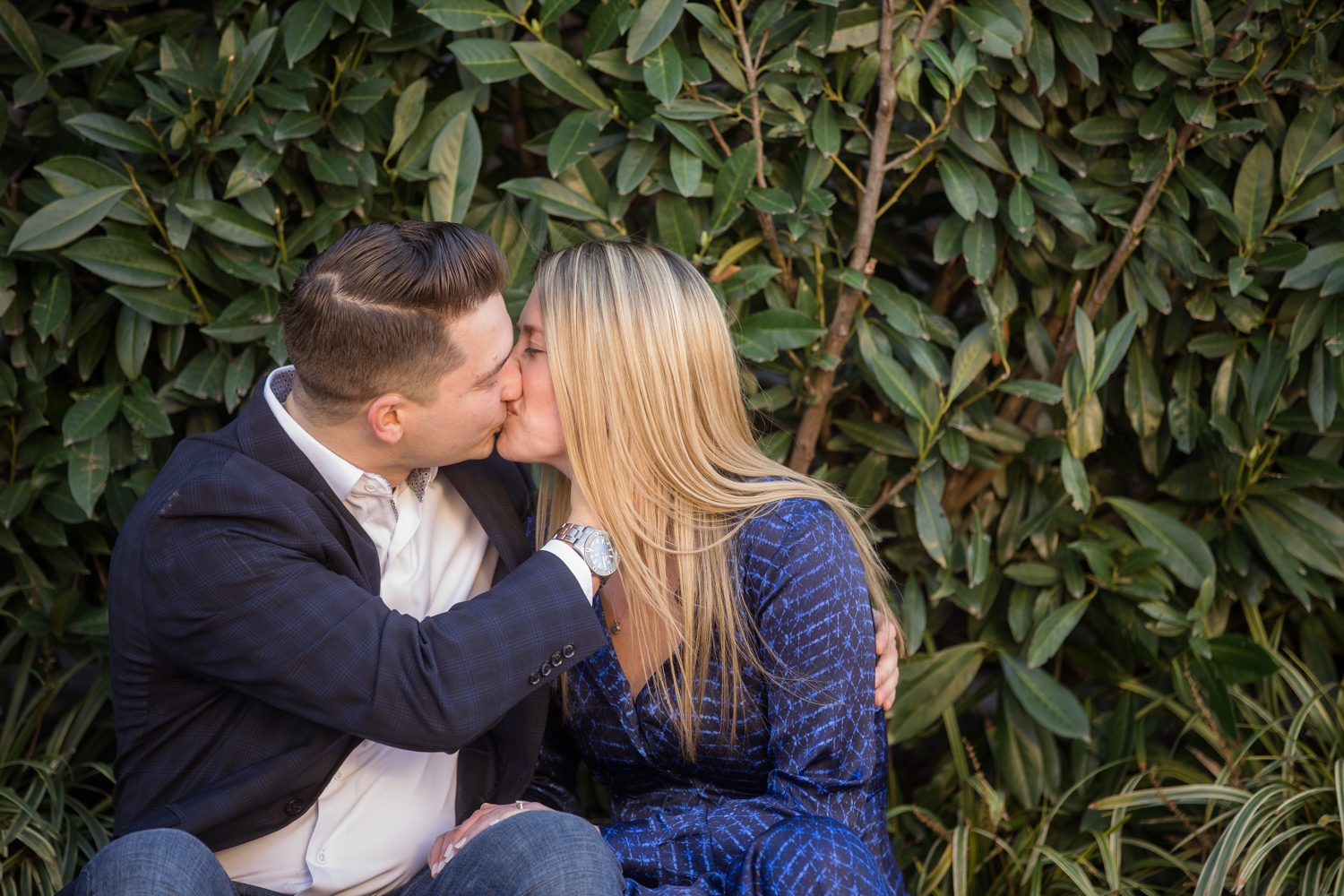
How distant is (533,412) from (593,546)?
0.30 m

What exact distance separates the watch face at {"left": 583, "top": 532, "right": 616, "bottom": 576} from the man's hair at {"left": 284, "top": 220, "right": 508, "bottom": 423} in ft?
1.19

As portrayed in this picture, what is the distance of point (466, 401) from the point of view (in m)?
1.81

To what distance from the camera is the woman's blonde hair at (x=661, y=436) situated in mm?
1880

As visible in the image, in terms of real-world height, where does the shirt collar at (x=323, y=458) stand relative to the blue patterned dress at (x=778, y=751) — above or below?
above

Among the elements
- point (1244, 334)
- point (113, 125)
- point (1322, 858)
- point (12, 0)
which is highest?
point (12, 0)

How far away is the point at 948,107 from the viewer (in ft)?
7.49

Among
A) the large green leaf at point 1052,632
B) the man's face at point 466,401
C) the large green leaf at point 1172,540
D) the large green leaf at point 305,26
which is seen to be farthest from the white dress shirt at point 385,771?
the large green leaf at point 1172,540

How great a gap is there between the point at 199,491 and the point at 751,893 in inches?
42.4

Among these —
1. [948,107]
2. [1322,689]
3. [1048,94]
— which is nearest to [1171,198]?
[1048,94]

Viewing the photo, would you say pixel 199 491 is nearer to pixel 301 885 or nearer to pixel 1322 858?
pixel 301 885

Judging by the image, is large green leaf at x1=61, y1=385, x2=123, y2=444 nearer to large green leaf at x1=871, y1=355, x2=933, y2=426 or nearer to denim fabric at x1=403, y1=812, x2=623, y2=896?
denim fabric at x1=403, y1=812, x2=623, y2=896

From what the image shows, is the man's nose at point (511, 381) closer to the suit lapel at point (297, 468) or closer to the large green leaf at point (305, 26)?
the suit lapel at point (297, 468)

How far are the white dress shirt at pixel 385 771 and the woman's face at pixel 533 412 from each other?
187mm

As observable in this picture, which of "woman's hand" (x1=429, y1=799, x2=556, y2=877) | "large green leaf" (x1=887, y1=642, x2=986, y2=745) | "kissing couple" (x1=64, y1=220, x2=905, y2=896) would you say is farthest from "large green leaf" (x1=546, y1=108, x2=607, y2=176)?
"large green leaf" (x1=887, y1=642, x2=986, y2=745)
